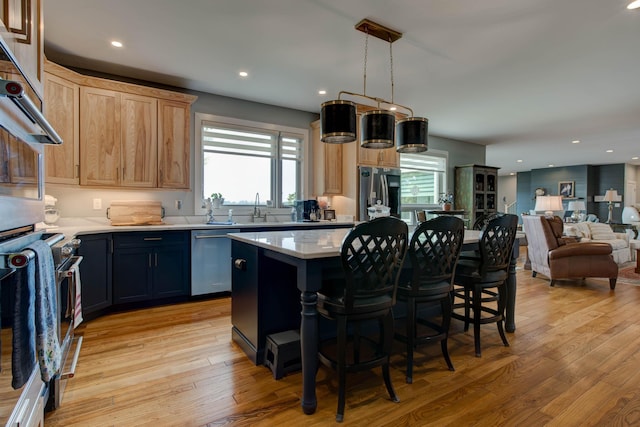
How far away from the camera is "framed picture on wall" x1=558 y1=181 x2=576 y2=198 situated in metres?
11.4

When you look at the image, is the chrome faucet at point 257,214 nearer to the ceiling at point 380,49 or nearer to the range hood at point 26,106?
the ceiling at point 380,49

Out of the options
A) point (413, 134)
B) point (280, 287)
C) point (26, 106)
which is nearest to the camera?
point (26, 106)

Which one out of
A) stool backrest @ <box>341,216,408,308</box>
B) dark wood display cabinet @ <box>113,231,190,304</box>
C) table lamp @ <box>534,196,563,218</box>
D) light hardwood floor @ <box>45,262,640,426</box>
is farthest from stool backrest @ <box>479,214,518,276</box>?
table lamp @ <box>534,196,563,218</box>

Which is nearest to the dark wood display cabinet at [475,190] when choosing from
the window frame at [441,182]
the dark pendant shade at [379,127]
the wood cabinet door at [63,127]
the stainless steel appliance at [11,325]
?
the window frame at [441,182]

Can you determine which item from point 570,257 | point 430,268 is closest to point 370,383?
point 430,268

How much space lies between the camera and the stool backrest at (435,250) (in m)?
2.03

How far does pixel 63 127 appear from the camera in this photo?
→ 10.7 feet

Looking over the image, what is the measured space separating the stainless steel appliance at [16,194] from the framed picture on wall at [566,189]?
14.0m

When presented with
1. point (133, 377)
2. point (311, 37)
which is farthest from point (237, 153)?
point (133, 377)

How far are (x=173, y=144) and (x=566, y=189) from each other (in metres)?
12.8

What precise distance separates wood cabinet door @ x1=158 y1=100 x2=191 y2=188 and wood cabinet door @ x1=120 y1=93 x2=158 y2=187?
64mm

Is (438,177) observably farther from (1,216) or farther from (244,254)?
(1,216)

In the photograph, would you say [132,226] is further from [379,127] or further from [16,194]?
[379,127]

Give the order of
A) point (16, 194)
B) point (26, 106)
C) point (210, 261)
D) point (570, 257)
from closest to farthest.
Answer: point (26, 106) < point (16, 194) < point (210, 261) < point (570, 257)
